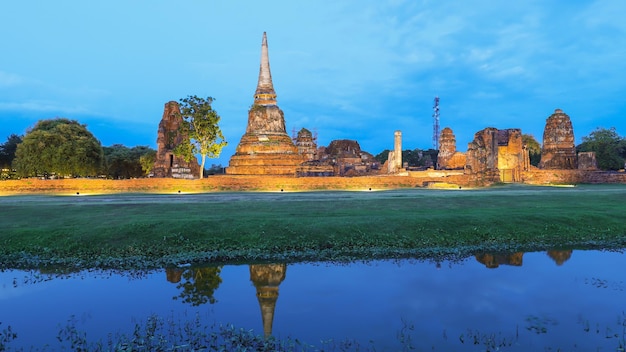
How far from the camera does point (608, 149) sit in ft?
216

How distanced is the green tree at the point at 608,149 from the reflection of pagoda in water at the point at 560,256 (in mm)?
59125

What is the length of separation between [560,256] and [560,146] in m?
45.5

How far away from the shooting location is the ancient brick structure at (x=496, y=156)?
4122cm

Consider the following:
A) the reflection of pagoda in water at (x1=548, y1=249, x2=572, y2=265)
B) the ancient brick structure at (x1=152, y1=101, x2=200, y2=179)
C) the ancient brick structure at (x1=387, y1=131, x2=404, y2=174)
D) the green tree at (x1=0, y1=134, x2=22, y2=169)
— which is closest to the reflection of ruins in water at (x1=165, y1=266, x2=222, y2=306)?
the reflection of pagoda in water at (x1=548, y1=249, x2=572, y2=265)

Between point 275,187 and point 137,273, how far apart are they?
23841 millimetres

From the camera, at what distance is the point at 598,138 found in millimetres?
73750

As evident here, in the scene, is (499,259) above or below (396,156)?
below

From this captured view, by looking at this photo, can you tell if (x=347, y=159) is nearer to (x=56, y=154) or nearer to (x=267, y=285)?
(x=56, y=154)

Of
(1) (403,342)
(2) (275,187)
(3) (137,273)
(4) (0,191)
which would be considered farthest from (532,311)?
(4) (0,191)

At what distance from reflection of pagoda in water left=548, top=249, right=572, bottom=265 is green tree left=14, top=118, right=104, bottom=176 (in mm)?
50099

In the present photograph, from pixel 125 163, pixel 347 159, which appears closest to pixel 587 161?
pixel 347 159

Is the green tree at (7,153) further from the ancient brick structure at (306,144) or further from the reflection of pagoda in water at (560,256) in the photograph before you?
the reflection of pagoda in water at (560,256)

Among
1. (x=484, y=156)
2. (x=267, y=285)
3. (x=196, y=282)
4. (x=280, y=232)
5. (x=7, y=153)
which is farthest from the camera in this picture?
(x=7, y=153)

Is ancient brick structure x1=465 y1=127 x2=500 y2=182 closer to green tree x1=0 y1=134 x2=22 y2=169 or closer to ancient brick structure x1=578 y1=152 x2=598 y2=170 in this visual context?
ancient brick structure x1=578 y1=152 x2=598 y2=170
